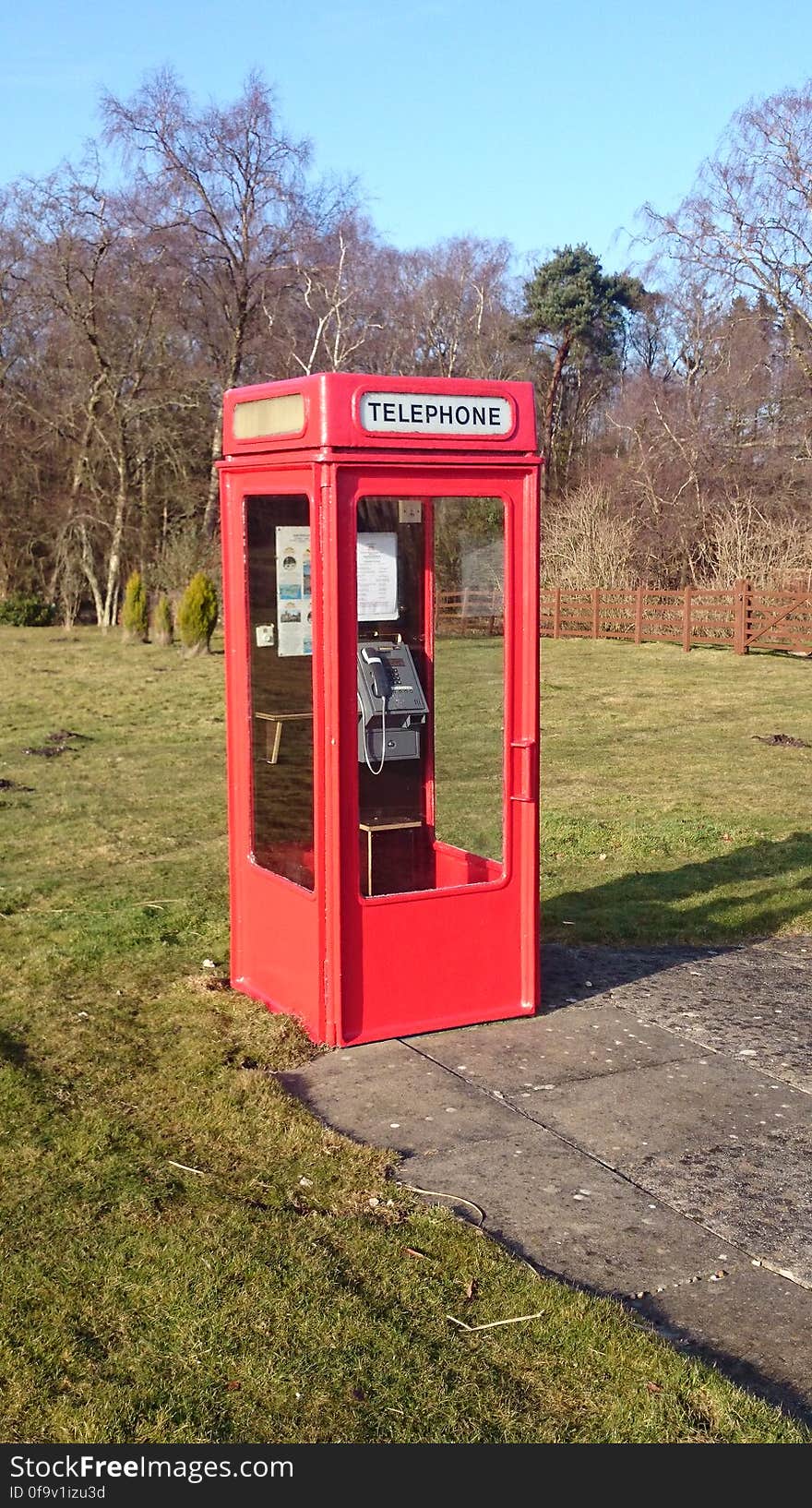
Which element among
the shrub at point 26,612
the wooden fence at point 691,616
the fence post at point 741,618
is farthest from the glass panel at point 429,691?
the shrub at point 26,612

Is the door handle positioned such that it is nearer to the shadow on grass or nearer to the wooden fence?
the shadow on grass

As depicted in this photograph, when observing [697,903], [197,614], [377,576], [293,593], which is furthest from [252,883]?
[197,614]

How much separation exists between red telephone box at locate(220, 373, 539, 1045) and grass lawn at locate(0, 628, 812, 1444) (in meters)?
0.55

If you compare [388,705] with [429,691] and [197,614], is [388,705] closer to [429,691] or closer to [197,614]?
[429,691]

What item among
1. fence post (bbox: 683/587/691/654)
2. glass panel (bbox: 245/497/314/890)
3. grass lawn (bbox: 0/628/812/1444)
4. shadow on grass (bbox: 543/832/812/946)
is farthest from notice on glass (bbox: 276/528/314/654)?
fence post (bbox: 683/587/691/654)

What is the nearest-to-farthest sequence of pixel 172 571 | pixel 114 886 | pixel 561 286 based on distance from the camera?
pixel 114 886
pixel 172 571
pixel 561 286

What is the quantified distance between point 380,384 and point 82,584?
33972mm

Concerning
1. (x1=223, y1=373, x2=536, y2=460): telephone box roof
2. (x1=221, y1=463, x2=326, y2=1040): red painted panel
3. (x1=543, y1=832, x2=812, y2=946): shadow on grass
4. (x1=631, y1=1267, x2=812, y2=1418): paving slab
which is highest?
(x1=223, y1=373, x2=536, y2=460): telephone box roof

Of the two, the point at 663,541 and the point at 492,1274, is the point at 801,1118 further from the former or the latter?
the point at 663,541

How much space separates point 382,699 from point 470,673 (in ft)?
1.34

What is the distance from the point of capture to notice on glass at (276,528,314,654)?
6.19 m

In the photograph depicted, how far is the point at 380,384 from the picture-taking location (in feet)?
18.5

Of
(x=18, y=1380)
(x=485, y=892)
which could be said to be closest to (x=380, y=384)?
(x=485, y=892)

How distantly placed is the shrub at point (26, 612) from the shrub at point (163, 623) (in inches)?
346
